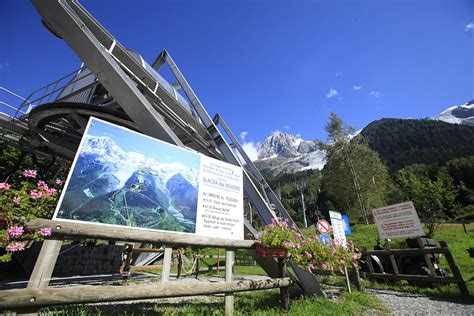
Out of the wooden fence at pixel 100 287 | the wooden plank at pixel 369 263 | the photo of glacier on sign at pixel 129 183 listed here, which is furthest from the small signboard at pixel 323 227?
the photo of glacier on sign at pixel 129 183

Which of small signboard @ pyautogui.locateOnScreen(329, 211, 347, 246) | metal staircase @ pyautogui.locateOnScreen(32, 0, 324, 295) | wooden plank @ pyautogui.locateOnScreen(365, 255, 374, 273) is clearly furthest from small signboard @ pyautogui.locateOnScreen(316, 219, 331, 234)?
wooden plank @ pyautogui.locateOnScreen(365, 255, 374, 273)

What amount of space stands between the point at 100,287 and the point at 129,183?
4.30 feet

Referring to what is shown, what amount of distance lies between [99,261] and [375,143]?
126 metres

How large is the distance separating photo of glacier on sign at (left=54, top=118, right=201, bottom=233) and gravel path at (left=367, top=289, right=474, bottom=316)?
4928 millimetres

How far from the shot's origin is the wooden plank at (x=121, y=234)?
256 cm

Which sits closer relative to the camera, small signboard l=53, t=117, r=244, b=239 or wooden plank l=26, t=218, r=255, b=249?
wooden plank l=26, t=218, r=255, b=249

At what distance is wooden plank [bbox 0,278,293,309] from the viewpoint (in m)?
2.24

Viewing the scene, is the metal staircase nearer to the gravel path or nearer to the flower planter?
the flower planter

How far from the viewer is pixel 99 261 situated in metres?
11.3

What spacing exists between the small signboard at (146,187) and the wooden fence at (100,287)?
0.41 feet

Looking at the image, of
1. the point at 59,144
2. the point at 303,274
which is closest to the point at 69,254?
the point at 59,144

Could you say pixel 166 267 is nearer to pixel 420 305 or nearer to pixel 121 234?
pixel 121 234

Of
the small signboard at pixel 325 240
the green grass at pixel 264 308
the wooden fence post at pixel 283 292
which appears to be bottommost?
the green grass at pixel 264 308

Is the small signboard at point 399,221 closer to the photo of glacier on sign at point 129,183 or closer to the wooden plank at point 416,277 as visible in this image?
the wooden plank at point 416,277
